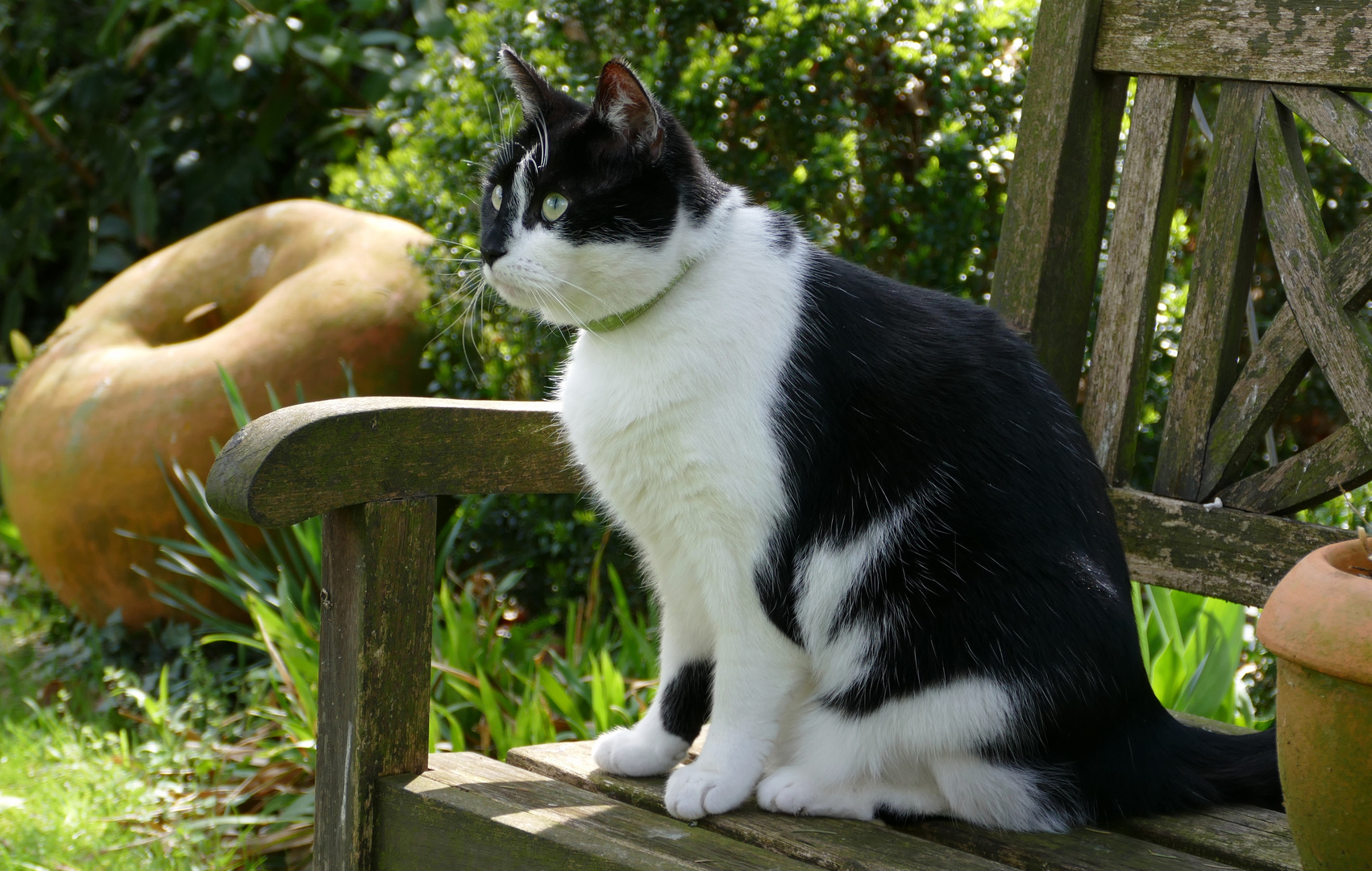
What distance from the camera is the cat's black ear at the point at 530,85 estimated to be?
4.76 feet

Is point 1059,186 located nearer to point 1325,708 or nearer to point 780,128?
point 1325,708

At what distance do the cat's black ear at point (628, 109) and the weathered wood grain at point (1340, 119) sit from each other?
2.77ft

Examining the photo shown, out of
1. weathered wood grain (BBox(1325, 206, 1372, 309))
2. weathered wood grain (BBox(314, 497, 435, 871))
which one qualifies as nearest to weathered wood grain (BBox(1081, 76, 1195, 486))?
weathered wood grain (BBox(1325, 206, 1372, 309))

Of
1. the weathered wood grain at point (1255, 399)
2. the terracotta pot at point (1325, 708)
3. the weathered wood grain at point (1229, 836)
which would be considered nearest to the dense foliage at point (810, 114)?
the weathered wood grain at point (1255, 399)

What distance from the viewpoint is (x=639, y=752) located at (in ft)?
4.87

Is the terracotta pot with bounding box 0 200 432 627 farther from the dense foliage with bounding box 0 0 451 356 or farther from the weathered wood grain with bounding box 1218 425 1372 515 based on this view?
the weathered wood grain with bounding box 1218 425 1372 515

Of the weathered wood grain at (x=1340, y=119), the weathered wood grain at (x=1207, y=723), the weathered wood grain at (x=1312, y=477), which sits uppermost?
the weathered wood grain at (x=1340, y=119)

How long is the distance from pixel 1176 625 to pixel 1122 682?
37.2 inches

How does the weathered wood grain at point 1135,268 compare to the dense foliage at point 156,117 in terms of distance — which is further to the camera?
the dense foliage at point 156,117

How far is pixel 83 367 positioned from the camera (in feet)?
10.8

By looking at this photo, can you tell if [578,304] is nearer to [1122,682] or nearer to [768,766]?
[768,766]

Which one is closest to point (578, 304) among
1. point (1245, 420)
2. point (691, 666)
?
point (691, 666)

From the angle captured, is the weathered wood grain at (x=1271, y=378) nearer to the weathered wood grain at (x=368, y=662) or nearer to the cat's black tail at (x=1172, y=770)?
the cat's black tail at (x=1172, y=770)

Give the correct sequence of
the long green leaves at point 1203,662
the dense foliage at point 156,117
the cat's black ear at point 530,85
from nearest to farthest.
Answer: the cat's black ear at point 530,85
the long green leaves at point 1203,662
the dense foliage at point 156,117
